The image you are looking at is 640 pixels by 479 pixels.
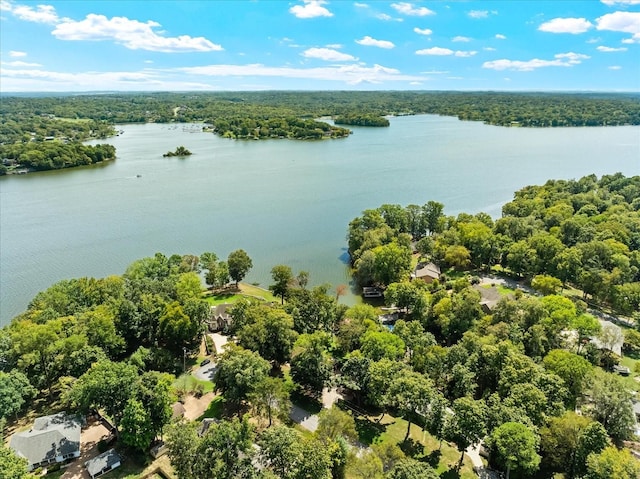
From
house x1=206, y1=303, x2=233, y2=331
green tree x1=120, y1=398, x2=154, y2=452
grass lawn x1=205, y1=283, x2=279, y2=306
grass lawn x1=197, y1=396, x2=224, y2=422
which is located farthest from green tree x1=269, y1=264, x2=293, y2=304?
green tree x1=120, y1=398, x2=154, y2=452

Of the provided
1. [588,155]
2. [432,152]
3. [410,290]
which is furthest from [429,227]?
[588,155]

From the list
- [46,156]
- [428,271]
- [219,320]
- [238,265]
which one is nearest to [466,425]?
[219,320]

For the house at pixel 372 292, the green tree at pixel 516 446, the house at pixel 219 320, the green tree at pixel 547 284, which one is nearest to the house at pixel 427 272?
→ the house at pixel 372 292

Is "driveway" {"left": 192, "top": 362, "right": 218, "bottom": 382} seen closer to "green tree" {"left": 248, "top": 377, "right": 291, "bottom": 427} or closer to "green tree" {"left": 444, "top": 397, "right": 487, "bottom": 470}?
"green tree" {"left": 248, "top": 377, "right": 291, "bottom": 427}

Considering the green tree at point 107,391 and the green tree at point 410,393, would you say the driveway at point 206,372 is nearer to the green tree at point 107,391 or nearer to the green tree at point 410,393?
the green tree at point 107,391

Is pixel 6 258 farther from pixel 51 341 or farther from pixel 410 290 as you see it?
pixel 410 290
